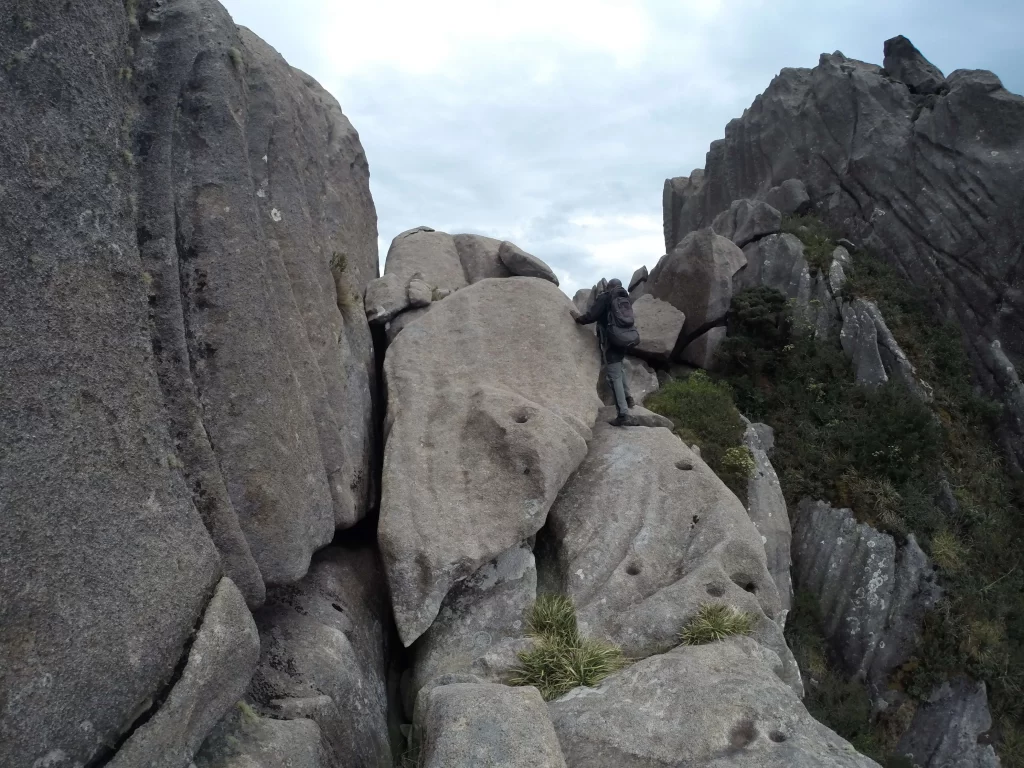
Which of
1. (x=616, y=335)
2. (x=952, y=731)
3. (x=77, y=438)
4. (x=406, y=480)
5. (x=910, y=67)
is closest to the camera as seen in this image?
(x=77, y=438)

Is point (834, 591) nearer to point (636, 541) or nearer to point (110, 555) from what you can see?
point (636, 541)

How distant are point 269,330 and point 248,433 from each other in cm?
129

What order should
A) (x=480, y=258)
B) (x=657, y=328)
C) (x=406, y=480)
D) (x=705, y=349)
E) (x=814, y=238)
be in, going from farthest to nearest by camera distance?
(x=814, y=238) < (x=705, y=349) < (x=657, y=328) < (x=480, y=258) < (x=406, y=480)

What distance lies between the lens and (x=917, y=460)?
18.3 m

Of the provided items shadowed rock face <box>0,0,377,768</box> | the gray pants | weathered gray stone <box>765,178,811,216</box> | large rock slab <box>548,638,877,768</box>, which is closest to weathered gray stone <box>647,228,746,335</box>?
the gray pants

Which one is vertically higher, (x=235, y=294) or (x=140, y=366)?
(x=235, y=294)

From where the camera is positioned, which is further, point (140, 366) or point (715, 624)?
point (715, 624)

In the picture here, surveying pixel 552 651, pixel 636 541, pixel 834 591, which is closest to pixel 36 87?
pixel 552 651

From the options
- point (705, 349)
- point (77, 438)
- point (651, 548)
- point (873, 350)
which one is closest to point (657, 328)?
point (705, 349)

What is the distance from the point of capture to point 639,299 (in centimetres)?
2239

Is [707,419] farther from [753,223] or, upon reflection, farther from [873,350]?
[753,223]

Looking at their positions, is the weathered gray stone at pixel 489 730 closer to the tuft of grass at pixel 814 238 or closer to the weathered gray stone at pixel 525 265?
the weathered gray stone at pixel 525 265

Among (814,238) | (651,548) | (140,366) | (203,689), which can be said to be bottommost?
(203,689)

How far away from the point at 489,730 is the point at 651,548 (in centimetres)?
506
